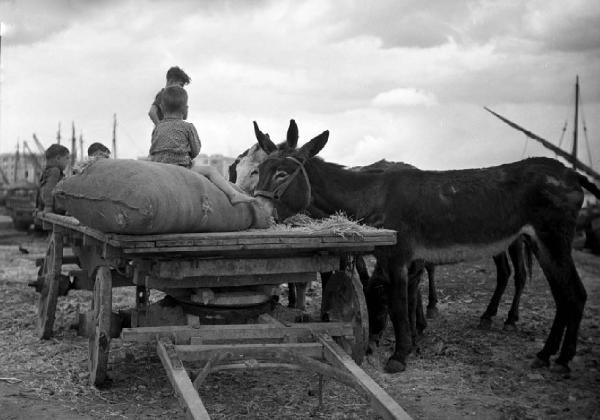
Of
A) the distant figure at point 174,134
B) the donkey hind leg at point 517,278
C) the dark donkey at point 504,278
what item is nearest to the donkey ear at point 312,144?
the distant figure at point 174,134

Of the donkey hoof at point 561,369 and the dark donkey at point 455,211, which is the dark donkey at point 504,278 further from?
the donkey hoof at point 561,369

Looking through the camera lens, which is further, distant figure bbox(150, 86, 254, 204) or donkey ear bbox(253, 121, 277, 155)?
donkey ear bbox(253, 121, 277, 155)

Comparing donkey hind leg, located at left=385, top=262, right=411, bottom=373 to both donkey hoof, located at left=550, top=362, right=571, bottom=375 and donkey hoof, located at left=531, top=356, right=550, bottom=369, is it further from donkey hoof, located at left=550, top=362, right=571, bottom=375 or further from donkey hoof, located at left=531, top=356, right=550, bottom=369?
donkey hoof, located at left=550, top=362, right=571, bottom=375

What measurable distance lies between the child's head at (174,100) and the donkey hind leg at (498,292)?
4634 mm

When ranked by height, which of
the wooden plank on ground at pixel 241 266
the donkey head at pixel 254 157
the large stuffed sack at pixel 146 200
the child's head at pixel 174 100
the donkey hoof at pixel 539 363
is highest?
the child's head at pixel 174 100

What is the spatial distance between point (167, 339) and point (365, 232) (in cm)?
161

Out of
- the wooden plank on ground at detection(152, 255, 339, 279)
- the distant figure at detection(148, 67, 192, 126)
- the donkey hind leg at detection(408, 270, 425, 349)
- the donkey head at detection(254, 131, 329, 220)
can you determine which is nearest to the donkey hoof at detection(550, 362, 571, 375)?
the donkey hind leg at detection(408, 270, 425, 349)

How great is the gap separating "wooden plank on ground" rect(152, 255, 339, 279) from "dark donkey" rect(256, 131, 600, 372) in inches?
47.3

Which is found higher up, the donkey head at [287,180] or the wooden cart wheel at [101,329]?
the donkey head at [287,180]

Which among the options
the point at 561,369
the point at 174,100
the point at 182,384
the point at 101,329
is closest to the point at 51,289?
the point at 101,329

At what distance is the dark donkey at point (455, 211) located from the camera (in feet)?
20.2

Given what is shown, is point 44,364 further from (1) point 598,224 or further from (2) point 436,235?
(1) point 598,224

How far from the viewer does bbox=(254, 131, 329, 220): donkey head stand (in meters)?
5.96

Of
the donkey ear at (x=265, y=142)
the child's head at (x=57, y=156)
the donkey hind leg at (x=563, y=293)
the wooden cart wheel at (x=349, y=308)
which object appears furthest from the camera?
the child's head at (x=57, y=156)
